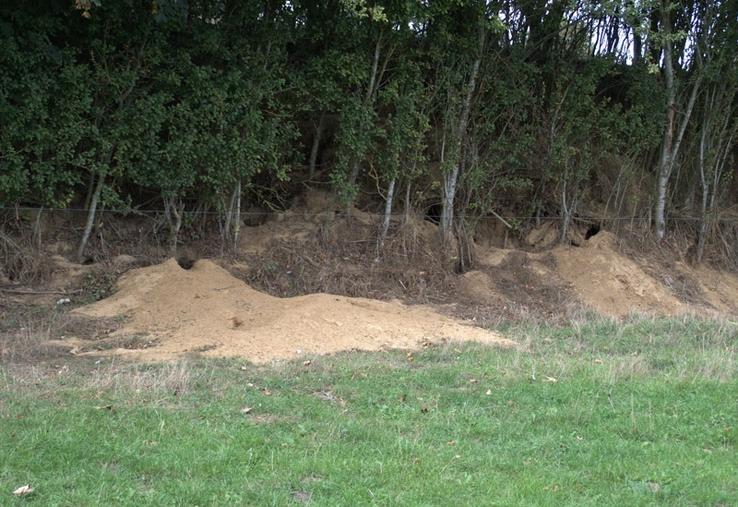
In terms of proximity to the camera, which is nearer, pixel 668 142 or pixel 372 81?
pixel 372 81

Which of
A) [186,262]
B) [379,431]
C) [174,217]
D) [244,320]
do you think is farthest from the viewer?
[186,262]

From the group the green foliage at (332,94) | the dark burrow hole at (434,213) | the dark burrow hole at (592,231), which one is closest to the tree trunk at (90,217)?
the green foliage at (332,94)

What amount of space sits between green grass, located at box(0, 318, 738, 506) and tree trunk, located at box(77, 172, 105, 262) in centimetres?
408

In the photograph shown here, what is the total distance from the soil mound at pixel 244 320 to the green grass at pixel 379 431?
75 centimetres

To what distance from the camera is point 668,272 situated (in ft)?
50.4

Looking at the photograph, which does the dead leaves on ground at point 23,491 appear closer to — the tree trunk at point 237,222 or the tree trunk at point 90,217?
the tree trunk at point 90,217

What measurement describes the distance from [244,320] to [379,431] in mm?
4795

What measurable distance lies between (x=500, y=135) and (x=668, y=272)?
15.1 feet

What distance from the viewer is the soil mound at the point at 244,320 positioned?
9.02 metres

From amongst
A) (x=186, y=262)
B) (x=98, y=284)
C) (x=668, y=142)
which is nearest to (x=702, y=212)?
(x=668, y=142)

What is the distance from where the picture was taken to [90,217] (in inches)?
460

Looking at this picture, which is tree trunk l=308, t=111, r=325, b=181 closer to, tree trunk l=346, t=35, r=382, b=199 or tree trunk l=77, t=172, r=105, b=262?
tree trunk l=346, t=35, r=382, b=199

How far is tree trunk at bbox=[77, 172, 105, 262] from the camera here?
37.4ft

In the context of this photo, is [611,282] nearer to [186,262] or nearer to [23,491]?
[186,262]
